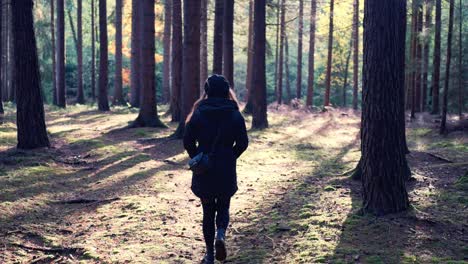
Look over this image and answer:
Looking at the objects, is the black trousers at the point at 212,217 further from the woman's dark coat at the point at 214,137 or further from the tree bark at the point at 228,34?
the tree bark at the point at 228,34

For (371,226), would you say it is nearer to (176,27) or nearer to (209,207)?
(209,207)

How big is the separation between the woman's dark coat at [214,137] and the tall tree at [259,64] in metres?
13.7

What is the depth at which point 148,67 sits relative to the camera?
17156 millimetres

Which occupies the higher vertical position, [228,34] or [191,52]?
[228,34]

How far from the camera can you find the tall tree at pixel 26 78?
38.1ft

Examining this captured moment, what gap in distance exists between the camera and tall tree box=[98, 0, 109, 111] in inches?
962

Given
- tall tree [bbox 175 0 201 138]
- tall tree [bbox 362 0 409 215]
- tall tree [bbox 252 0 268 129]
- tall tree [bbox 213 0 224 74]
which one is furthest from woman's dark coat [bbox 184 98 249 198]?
tall tree [bbox 252 0 268 129]

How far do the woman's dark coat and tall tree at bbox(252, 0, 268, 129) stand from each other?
13723 millimetres

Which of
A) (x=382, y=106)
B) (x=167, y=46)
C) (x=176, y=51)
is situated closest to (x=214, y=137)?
(x=382, y=106)

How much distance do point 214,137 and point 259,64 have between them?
13922mm

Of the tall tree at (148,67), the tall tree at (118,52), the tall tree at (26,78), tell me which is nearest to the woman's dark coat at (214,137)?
the tall tree at (26,78)

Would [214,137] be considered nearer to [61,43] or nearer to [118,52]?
[61,43]

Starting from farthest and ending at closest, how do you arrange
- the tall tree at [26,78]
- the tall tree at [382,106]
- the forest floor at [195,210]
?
the tall tree at [26,78] < the tall tree at [382,106] < the forest floor at [195,210]

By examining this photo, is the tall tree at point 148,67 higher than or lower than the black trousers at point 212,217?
higher
